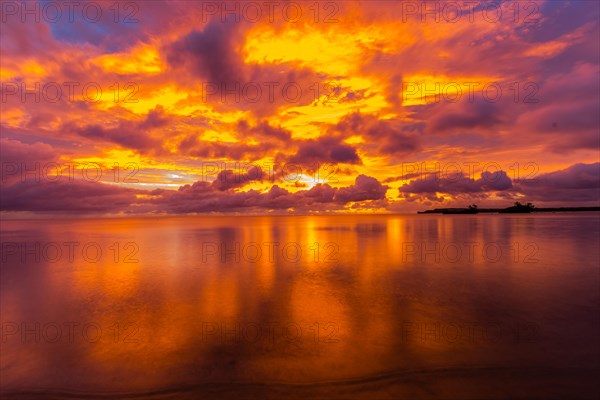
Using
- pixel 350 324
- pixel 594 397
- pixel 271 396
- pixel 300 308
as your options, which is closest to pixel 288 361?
pixel 271 396

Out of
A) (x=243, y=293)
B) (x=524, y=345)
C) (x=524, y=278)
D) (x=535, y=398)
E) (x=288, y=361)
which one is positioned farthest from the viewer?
(x=524, y=278)

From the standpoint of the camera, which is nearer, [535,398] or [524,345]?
[535,398]

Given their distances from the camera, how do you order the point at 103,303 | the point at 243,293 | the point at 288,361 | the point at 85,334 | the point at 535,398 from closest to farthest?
the point at 535,398 → the point at 288,361 → the point at 85,334 → the point at 103,303 → the point at 243,293

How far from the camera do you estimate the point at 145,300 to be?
16156mm

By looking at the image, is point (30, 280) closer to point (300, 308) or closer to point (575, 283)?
point (300, 308)

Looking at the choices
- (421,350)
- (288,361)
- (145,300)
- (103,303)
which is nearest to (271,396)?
(288,361)

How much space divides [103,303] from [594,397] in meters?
19.5

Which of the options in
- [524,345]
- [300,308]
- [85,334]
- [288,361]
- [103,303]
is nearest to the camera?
[288,361]

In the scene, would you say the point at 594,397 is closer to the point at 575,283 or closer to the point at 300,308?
the point at 300,308

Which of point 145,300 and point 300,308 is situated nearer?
point 300,308

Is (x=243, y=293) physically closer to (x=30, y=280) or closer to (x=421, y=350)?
(x=421, y=350)

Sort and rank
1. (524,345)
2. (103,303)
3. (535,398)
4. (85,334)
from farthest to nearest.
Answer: (103,303) < (85,334) < (524,345) < (535,398)

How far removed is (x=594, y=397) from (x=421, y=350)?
3.96 metres

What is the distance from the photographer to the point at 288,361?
8992mm
